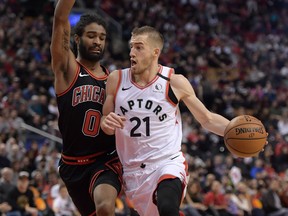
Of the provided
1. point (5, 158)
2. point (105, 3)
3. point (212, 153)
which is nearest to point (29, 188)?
point (5, 158)

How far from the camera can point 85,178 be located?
20.1 ft

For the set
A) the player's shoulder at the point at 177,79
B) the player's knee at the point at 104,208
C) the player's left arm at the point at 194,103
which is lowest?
the player's knee at the point at 104,208

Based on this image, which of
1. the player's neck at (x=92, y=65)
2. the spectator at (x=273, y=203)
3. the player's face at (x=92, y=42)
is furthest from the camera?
the spectator at (x=273, y=203)

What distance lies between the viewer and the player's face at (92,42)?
6234 mm

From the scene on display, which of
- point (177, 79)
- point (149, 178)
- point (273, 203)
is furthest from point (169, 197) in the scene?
point (273, 203)

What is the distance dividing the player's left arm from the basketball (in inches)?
4.2

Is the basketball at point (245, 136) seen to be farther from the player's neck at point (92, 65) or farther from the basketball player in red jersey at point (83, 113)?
the player's neck at point (92, 65)

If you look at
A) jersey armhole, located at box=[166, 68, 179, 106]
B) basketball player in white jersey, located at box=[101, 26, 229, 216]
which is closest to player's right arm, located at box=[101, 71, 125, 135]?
basketball player in white jersey, located at box=[101, 26, 229, 216]

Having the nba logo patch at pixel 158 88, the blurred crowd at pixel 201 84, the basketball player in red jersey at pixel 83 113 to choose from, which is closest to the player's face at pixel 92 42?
the basketball player in red jersey at pixel 83 113

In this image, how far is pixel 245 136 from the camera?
5.90 m

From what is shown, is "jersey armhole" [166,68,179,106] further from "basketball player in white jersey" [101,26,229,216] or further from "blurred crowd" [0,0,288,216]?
"blurred crowd" [0,0,288,216]

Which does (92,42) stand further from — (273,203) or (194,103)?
(273,203)

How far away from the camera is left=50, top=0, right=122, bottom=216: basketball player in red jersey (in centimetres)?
601

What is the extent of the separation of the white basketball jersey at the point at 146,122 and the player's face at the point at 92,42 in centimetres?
54
